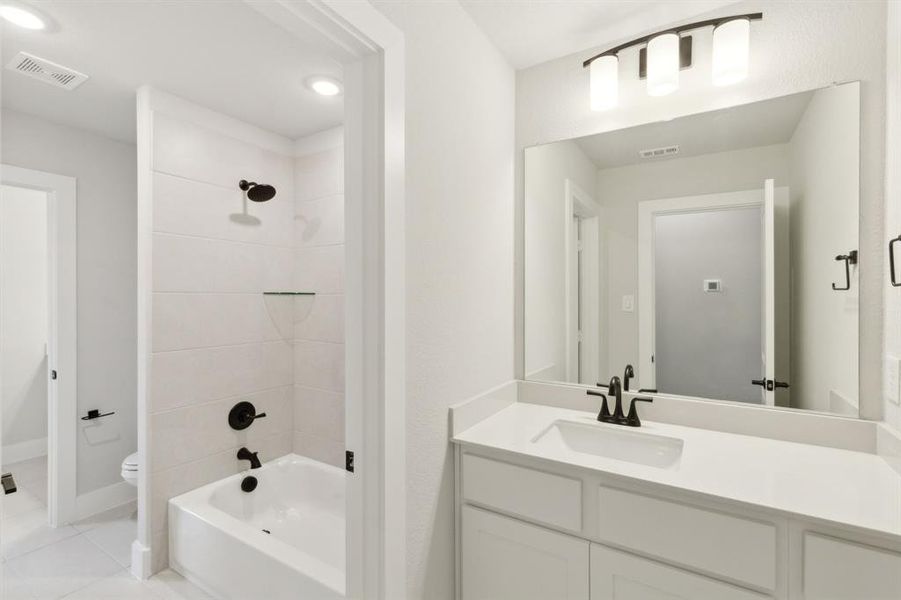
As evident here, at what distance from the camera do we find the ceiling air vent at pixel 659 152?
1717 mm

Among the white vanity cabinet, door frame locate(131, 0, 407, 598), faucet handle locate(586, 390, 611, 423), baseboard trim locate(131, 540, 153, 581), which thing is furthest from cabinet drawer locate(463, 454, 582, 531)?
baseboard trim locate(131, 540, 153, 581)

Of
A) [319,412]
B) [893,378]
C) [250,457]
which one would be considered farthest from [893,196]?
[250,457]

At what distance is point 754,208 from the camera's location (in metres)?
1.58

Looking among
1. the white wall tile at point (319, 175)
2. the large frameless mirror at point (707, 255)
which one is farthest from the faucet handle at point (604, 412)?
the white wall tile at point (319, 175)

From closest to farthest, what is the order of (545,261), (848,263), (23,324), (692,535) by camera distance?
(692,535), (848,263), (545,261), (23,324)

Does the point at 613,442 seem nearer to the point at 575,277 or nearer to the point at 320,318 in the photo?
the point at 575,277

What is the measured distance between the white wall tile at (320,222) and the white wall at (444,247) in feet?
3.86

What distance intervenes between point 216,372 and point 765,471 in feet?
8.29

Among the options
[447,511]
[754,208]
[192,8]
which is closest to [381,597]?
[447,511]

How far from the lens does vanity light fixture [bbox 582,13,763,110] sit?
1514 mm

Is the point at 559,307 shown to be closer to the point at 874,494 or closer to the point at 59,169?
the point at 874,494

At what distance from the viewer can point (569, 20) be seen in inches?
66.3

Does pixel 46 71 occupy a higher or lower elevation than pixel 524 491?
higher

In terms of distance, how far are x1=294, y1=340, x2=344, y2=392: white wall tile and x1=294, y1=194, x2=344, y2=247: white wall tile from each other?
67 centimetres
